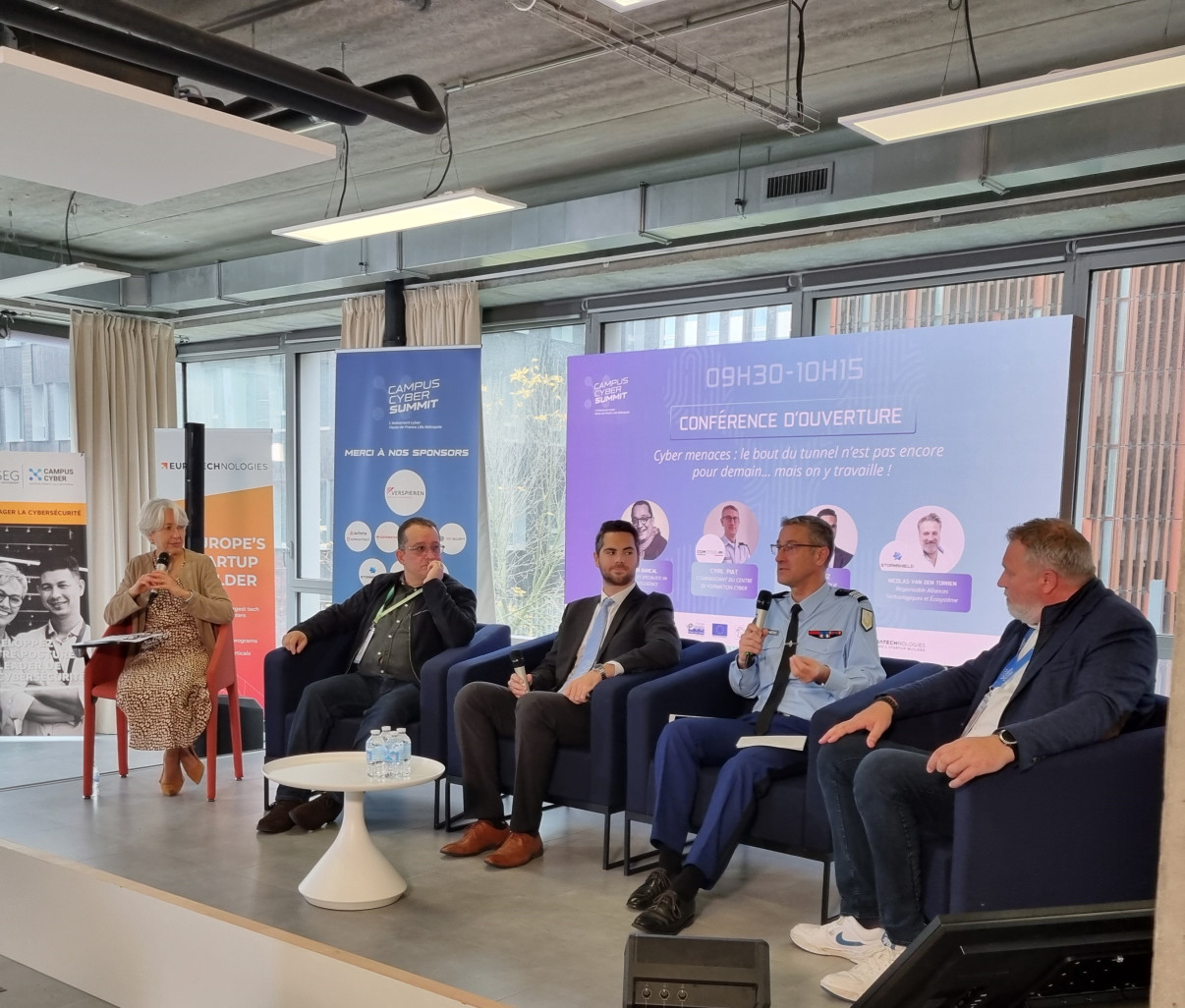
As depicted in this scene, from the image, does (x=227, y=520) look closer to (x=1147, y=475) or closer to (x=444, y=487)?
(x=444, y=487)

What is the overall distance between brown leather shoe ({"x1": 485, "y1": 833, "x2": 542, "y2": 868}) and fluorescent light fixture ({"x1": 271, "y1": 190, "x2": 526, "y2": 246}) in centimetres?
240

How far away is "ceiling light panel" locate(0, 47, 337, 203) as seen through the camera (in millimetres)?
A: 2893

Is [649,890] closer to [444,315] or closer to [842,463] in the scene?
[842,463]

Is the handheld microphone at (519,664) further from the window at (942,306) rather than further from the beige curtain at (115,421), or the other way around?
the beige curtain at (115,421)

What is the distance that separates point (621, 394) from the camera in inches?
236

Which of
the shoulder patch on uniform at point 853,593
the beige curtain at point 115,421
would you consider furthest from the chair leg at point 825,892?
the beige curtain at point 115,421

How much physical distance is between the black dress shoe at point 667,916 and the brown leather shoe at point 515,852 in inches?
27.6

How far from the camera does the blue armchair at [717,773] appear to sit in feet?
11.4

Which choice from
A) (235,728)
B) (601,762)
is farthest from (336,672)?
(601,762)

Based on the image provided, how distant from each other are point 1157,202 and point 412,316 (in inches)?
160

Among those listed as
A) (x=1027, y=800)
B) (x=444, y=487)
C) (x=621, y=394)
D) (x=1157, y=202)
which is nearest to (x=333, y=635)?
(x=444, y=487)

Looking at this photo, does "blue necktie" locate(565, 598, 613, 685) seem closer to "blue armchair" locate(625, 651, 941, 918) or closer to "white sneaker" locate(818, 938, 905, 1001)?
"blue armchair" locate(625, 651, 941, 918)

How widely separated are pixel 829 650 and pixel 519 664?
1.19 metres

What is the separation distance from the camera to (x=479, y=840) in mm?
4184
